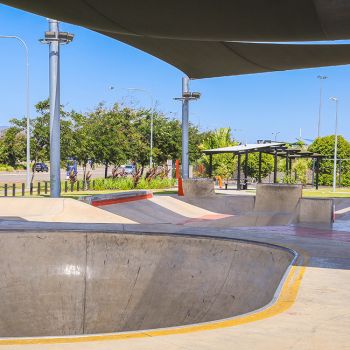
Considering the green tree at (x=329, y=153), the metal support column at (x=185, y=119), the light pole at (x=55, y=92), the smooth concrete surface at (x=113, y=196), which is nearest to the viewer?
the smooth concrete surface at (x=113, y=196)

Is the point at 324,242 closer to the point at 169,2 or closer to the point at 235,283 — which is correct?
the point at 235,283

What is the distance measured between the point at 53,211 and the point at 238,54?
8144 millimetres

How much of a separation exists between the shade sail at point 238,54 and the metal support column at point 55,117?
3.89 metres

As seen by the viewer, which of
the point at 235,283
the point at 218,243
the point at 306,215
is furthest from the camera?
the point at 306,215

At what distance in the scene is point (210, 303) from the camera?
970 centimetres

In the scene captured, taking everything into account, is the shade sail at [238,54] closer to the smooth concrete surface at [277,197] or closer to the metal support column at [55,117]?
the metal support column at [55,117]

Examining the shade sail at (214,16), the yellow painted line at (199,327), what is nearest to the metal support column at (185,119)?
the shade sail at (214,16)

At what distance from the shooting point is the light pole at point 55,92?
19797 mm

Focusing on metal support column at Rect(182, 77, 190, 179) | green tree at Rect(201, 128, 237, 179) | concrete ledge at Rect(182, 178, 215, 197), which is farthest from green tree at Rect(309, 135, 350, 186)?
concrete ledge at Rect(182, 178, 215, 197)

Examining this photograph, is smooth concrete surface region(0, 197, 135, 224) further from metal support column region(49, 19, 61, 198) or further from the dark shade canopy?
the dark shade canopy

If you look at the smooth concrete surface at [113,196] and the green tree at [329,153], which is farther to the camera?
the green tree at [329,153]

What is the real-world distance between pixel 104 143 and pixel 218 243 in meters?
30.4

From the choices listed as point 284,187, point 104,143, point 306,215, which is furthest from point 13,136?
point 306,215

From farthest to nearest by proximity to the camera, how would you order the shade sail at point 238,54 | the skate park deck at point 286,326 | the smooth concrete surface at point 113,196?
the smooth concrete surface at point 113,196, the shade sail at point 238,54, the skate park deck at point 286,326
